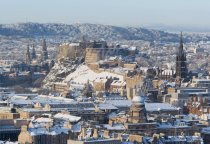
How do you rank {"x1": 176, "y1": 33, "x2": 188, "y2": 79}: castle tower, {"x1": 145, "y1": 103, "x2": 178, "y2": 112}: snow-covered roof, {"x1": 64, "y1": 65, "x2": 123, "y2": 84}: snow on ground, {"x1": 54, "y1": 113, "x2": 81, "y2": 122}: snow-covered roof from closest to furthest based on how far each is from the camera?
{"x1": 54, "y1": 113, "x2": 81, "y2": 122}: snow-covered roof < {"x1": 145, "y1": 103, "x2": 178, "y2": 112}: snow-covered roof < {"x1": 176, "y1": 33, "x2": 188, "y2": 79}: castle tower < {"x1": 64, "y1": 65, "x2": 123, "y2": 84}: snow on ground

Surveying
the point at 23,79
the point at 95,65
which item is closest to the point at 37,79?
the point at 23,79

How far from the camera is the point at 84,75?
17225 centimetres

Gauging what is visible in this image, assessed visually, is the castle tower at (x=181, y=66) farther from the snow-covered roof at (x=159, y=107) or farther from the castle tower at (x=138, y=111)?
the castle tower at (x=138, y=111)

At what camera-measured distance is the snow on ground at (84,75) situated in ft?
542

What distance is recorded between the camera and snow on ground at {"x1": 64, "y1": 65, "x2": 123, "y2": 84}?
→ 165250mm

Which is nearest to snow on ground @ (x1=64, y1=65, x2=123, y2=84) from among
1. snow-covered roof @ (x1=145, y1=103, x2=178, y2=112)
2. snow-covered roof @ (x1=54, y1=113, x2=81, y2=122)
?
snow-covered roof @ (x1=145, y1=103, x2=178, y2=112)

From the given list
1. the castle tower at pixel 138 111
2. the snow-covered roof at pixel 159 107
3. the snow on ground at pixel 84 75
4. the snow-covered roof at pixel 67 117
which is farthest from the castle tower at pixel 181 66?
the castle tower at pixel 138 111

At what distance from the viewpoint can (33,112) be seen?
373 ft

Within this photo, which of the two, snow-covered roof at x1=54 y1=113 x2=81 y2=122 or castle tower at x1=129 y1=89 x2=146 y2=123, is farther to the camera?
snow-covered roof at x1=54 y1=113 x2=81 y2=122

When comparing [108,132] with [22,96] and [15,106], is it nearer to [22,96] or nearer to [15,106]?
[15,106]

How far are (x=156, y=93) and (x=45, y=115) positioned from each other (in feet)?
102

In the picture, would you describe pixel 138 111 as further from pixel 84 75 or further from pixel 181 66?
pixel 84 75

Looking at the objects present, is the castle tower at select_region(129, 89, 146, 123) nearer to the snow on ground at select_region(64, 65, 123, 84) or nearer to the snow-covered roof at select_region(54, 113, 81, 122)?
the snow-covered roof at select_region(54, 113, 81, 122)

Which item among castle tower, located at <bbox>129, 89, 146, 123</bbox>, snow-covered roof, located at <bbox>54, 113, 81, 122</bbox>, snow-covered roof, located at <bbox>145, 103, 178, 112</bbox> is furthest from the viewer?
snow-covered roof, located at <bbox>145, 103, 178, 112</bbox>
